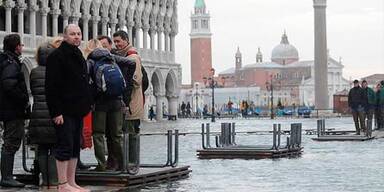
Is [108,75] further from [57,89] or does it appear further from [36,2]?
[36,2]

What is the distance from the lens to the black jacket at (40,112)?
35.7ft

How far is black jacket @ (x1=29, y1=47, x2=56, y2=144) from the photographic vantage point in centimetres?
1088

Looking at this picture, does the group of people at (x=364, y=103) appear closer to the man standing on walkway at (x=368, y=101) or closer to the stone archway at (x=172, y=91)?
the man standing on walkway at (x=368, y=101)

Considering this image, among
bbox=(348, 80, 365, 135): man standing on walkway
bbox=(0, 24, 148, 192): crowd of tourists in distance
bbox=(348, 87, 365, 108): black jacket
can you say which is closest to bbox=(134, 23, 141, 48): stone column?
bbox=(348, 80, 365, 135): man standing on walkway

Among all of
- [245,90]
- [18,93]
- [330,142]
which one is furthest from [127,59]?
[245,90]

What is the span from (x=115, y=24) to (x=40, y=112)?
5407 cm

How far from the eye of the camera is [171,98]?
74.7 meters

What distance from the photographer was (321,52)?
75.7m

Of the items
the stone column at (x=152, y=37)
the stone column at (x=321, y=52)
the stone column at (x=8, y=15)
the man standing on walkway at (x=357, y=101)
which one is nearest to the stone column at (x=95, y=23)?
the stone column at (x=152, y=37)

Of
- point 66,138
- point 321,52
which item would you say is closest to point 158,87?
point 321,52

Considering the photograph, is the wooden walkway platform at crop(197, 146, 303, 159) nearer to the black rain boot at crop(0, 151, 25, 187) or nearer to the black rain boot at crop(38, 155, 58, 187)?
the black rain boot at crop(0, 151, 25, 187)

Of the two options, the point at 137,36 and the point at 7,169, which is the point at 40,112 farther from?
the point at 137,36

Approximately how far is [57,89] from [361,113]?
64.6 ft

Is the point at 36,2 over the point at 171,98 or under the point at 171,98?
over
